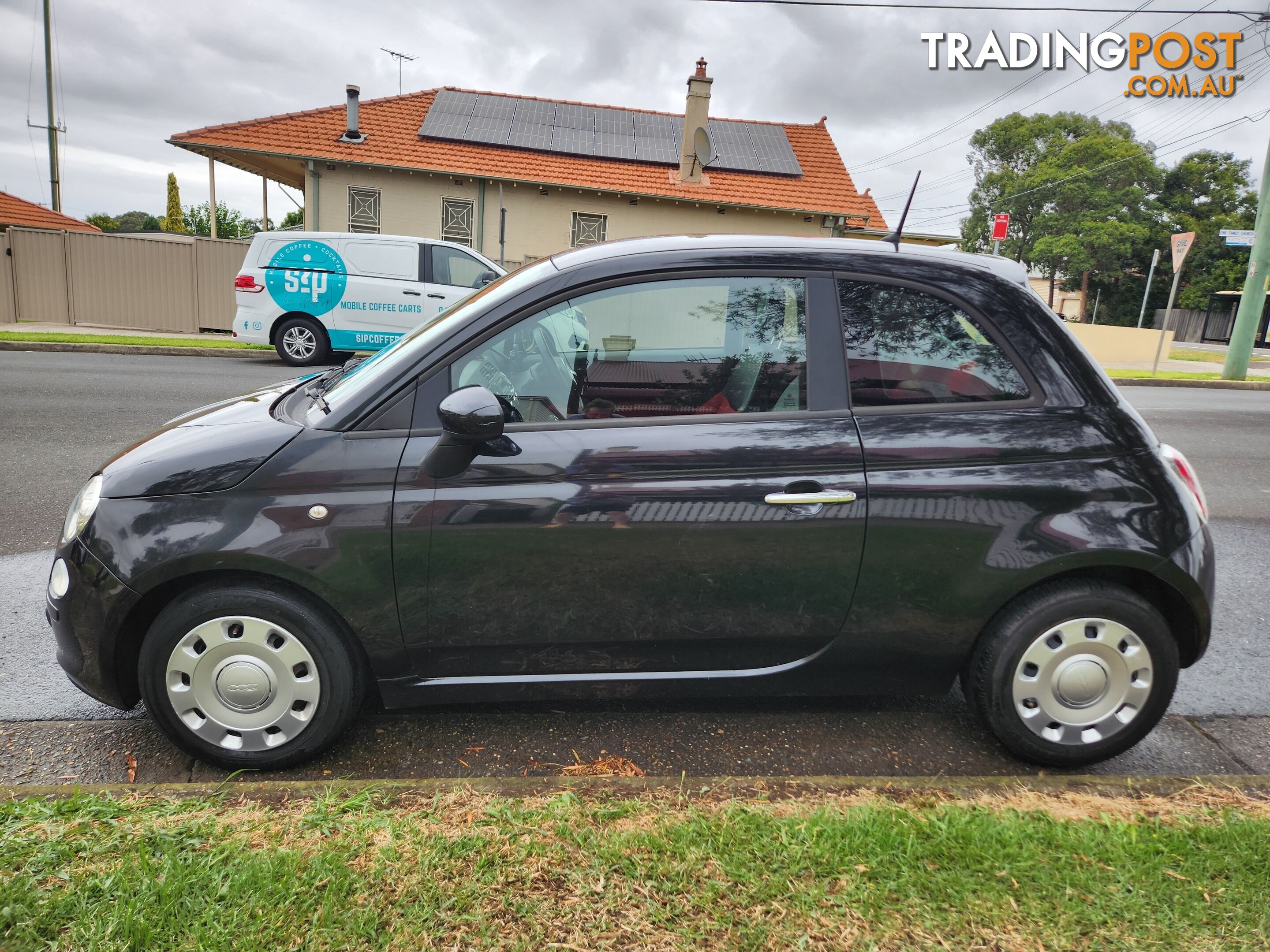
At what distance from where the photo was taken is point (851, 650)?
273 centimetres

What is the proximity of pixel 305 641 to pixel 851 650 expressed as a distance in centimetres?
170

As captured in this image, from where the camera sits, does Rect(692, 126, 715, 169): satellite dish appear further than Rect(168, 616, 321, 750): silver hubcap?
Yes

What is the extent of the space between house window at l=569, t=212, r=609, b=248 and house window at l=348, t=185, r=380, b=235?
483 cm

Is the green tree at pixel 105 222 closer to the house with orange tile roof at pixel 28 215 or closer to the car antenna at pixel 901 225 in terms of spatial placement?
the house with orange tile roof at pixel 28 215

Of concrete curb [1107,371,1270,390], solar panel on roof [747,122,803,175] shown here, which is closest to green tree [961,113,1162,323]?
solar panel on roof [747,122,803,175]

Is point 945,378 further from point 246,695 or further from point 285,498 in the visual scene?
point 246,695

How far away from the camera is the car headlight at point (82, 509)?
8.48 ft

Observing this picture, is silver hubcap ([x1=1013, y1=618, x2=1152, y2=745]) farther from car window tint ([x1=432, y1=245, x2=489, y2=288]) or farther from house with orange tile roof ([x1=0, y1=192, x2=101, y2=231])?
house with orange tile roof ([x1=0, y1=192, x2=101, y2=231])

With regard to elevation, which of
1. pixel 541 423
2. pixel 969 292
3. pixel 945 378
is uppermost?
pixel 969 292

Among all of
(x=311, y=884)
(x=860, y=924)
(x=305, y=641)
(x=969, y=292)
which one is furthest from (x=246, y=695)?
(x=969, y=292)

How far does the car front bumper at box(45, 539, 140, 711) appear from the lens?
2518 millimetres

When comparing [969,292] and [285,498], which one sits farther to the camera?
[969,292]

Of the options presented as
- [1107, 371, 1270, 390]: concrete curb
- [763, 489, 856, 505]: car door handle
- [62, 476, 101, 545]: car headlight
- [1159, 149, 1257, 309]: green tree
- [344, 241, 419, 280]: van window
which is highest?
[1159, 149, 1257, 309]: green tree

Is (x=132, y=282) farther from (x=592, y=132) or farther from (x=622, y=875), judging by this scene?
(x=622, y=875)
